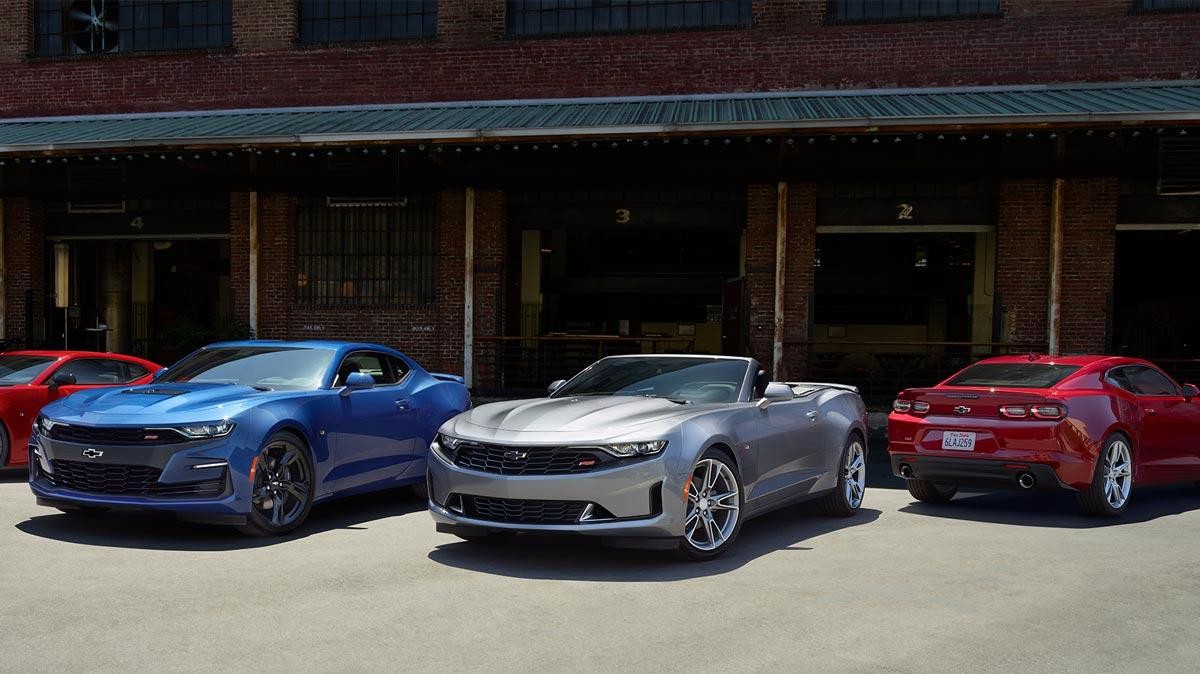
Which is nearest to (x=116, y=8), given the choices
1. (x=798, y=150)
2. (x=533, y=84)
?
(x=533, y=84)

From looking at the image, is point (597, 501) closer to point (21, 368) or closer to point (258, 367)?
point (258, 367)

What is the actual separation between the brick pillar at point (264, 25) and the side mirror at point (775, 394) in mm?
15973

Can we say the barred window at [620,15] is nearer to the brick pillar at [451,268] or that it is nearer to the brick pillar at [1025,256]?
the brick pillar at [451,268]

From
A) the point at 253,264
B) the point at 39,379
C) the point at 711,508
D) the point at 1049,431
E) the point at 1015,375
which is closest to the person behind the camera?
the point at 711,508

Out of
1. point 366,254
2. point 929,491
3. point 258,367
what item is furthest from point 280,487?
point 366,254

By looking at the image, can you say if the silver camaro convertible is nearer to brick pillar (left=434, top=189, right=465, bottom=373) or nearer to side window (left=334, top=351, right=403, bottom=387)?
side window (left=334, top=351, right=403, bottom=387)

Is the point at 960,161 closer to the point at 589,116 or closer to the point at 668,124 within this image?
the point at 668,124

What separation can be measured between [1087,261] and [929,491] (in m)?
9.35

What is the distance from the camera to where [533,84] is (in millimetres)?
19750

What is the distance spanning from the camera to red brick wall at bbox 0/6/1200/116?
18.1 meters

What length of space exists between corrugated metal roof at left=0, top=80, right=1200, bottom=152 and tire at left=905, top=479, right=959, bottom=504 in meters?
7.05

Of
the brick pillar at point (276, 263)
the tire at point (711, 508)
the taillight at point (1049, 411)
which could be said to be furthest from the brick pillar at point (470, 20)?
the tire at point (711, 508)

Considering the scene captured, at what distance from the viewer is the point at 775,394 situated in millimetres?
7562

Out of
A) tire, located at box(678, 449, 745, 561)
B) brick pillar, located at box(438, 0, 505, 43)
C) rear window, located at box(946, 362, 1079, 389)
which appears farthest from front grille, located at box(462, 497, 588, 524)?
brick pillar, located at box(438, 0, 505, 43)
